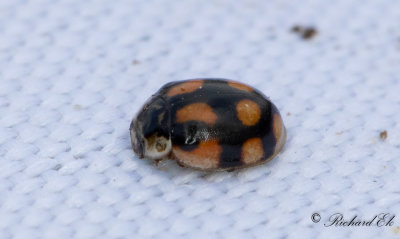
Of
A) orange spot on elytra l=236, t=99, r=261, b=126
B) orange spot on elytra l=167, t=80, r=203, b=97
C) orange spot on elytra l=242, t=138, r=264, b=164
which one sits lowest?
orange spot on elytra l=242, t=138, r=264, b=164

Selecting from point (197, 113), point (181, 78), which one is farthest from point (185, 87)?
point (181, 78)

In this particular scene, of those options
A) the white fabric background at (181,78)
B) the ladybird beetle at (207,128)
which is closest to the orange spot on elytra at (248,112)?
the ladybird beetle at (207,128)

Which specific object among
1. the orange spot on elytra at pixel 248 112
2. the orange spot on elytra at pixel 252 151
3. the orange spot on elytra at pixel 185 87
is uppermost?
the orange spot on elytra at pixel 185 87

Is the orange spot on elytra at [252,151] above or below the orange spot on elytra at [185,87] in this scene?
below

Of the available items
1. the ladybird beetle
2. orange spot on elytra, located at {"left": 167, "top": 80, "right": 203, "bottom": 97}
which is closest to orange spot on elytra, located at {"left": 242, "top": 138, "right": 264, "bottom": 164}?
the ladybird beetle

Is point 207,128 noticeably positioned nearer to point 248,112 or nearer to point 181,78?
point 248,112

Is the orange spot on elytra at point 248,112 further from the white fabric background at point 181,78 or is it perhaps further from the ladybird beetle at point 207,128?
the white fabric background at point 181,78

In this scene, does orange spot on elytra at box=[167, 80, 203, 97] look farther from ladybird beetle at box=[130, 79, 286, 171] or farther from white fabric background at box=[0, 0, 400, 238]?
white fabric background at box=[0, 0, 400, 238]
